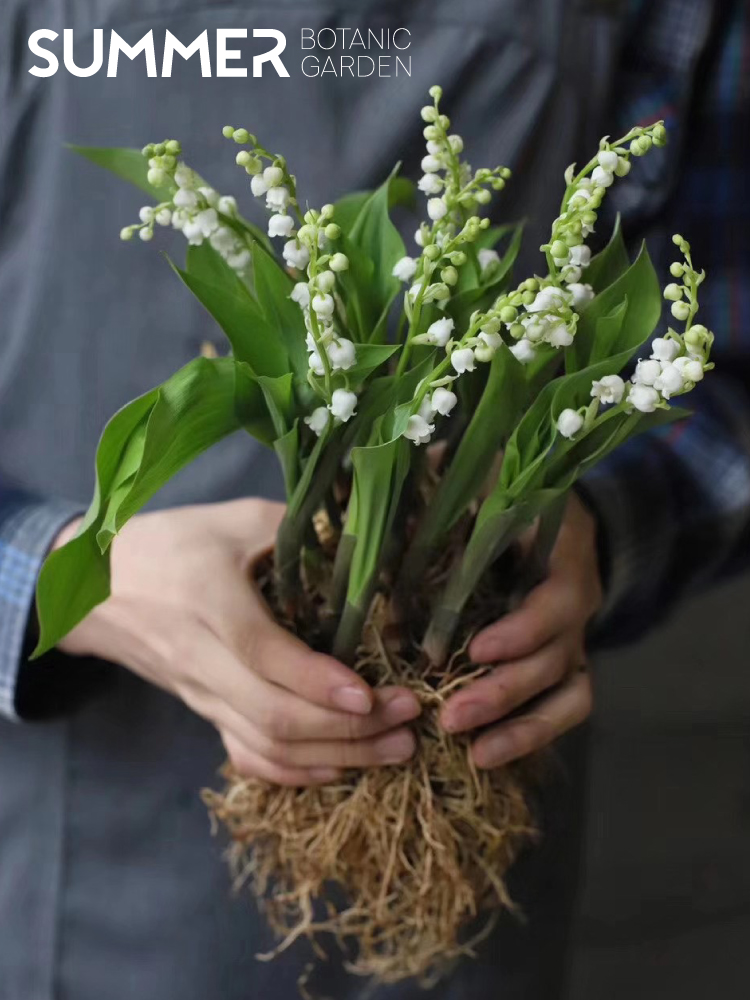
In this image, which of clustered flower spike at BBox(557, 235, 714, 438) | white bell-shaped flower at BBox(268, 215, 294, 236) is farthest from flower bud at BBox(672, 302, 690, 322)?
white bell-shaped flower at BBox(268, 215, 294, 236)

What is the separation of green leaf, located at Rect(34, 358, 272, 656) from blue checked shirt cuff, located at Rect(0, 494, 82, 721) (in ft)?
0.52

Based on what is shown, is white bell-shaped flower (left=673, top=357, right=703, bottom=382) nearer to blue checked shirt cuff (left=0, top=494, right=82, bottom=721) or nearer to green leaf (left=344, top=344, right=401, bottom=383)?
green leaf (left=344, top=344, right=401, bottom=383)

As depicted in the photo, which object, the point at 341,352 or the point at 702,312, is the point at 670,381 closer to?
the point at 341,352

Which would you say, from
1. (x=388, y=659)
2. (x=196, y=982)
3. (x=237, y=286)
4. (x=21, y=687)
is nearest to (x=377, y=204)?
(x=237, y=286)

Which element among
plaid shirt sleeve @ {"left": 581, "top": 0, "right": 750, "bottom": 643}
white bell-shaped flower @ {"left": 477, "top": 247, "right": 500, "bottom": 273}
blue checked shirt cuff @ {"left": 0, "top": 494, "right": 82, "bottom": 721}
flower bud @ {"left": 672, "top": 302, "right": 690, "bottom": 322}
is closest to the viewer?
flower bud @ {"left": 672, "top": 302, "right": 690, "bottom": 322}

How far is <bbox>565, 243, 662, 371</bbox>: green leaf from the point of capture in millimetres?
335

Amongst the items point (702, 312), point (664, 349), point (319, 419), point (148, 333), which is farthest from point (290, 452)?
point (702, 312)

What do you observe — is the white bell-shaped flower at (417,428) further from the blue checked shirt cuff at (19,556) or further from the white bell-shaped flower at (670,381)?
the blue checked shirt cuff at (19,556)

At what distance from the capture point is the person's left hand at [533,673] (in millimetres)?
419

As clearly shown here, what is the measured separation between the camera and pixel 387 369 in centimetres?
37

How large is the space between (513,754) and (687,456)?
0.83 ft

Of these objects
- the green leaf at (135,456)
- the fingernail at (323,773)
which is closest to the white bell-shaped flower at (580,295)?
the green leaf at (135,456)

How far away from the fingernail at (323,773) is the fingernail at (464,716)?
0.05 meters

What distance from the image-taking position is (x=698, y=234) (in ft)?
2.10
